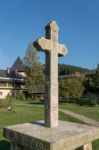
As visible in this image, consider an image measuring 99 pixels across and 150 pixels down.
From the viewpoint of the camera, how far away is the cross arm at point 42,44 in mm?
6391

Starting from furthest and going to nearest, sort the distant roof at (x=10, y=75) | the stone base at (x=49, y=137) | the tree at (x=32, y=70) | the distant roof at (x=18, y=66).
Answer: the distant roof at (x=18, y=66) < the distant roof at (x=10, y=75) < the tree at (x=32, y=70) < the stone base at (x=49, y=137)

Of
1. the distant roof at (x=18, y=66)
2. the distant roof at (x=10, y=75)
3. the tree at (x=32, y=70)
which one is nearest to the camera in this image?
the tree at (x=32, y=70)

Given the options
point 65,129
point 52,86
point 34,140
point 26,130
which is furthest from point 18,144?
point 52,86

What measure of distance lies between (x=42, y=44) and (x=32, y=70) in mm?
47230

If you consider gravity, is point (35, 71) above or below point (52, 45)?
above

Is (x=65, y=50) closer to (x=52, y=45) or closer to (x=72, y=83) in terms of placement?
(x=52, y=45)

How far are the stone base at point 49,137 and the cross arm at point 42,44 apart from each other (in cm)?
216

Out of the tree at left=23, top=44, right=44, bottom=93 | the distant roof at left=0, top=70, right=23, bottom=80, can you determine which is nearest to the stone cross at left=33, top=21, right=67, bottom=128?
the tree at left=23, top=44, right=44, bottom=93

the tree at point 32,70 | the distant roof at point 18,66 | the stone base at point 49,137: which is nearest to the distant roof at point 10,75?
the distant roof at point 18,66

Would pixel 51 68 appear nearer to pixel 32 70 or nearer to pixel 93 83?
pixel 93 83

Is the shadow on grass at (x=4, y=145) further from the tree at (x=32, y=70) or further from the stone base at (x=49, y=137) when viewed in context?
the tree at (x=32, y=70)

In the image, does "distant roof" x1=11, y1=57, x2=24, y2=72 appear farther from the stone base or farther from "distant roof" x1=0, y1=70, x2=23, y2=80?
the stone base

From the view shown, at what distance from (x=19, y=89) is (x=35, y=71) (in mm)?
12107

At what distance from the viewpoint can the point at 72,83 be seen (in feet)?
124
